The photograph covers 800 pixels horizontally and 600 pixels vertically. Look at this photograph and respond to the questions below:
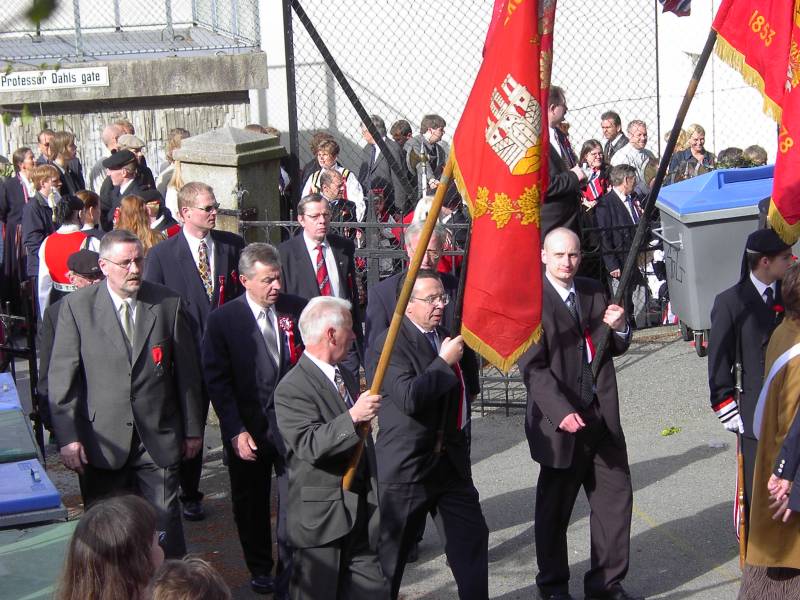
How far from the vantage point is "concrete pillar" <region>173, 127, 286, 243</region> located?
923 cm

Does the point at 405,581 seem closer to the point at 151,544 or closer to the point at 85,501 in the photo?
the point at 85,501

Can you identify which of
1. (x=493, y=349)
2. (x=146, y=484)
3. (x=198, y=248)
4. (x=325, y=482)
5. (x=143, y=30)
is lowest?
(x=146, y=484)

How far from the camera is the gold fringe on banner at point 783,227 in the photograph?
18.7 feet

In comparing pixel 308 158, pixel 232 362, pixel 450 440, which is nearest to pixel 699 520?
pixel 450 440

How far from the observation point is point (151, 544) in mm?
3461

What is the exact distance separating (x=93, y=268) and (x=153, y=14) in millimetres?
9597

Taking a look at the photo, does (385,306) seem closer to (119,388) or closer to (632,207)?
(119,388)

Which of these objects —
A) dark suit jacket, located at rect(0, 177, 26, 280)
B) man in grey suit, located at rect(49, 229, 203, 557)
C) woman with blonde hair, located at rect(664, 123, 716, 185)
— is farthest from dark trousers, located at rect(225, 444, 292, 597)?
woman with blonde hair, located at rect(664, 123, 716, 185)

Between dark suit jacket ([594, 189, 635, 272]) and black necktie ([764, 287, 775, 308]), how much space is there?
12.9 feet

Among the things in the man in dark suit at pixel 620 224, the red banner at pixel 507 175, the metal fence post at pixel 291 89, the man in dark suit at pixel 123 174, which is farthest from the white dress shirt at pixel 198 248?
the man in dark suit at pixel 620 224

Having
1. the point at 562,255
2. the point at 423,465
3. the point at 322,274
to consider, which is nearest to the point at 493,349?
the point at 423,465

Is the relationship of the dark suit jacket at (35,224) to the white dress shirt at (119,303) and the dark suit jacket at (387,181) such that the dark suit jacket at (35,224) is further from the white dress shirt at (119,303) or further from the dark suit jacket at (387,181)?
the white dress shirt at (119,303)

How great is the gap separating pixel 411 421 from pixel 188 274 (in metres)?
2.36

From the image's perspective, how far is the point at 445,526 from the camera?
571cm
